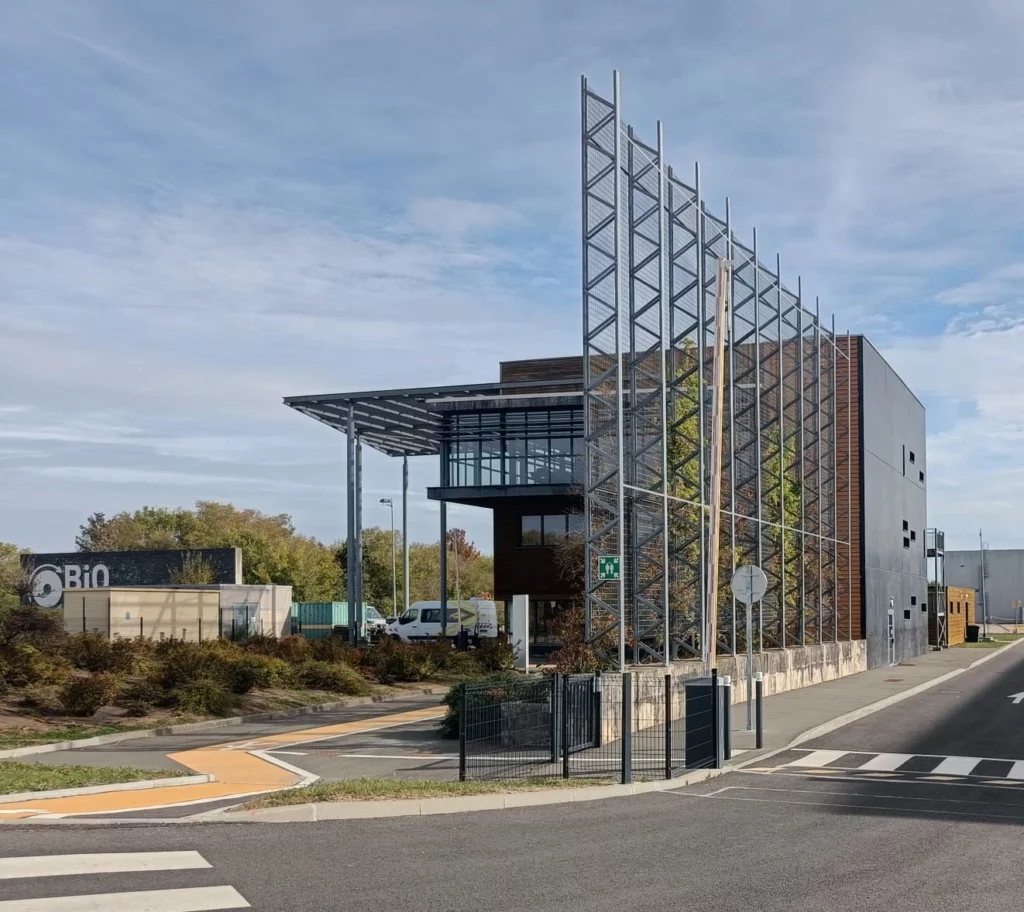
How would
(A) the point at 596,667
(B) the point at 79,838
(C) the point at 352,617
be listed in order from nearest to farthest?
(B) the point at 79,838, (A) the point at 596,667, (C) the point at 352,617

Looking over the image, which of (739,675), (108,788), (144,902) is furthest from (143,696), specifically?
(144,902)

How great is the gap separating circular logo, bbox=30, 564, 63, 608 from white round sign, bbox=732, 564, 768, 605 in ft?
143

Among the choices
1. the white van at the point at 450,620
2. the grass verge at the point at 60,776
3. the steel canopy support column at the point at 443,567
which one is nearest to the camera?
the grass verge at the point at 60,776

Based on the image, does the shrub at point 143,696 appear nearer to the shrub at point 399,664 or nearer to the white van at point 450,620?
the shrub at point 399,664

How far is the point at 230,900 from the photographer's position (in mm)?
8867

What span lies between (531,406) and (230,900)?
37993mm

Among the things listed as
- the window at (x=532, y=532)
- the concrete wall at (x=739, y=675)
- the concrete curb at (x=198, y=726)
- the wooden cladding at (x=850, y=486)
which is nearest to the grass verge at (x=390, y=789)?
the concrete wall at (x=739, y=675)

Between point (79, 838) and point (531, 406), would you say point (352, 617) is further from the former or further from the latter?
point (79, 838)

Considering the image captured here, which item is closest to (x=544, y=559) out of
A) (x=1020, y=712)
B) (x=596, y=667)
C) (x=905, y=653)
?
(x=905, y=653)

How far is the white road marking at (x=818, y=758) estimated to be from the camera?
1816cm

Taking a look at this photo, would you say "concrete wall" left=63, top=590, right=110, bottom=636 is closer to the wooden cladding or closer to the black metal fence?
the wooden cladding

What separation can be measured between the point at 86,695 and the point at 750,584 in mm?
12229

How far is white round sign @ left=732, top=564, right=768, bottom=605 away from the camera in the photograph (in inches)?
875

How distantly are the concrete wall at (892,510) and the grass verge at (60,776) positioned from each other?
3331cm
